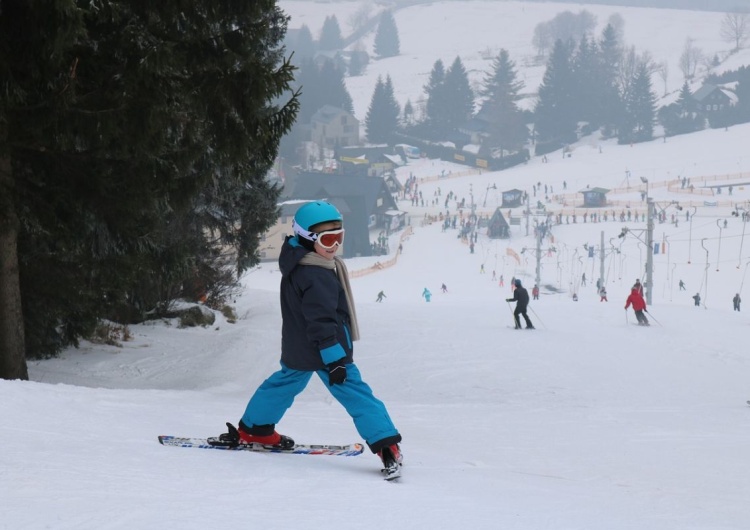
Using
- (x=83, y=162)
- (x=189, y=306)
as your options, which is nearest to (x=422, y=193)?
(x=189, y=306)

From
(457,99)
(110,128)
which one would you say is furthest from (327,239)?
(457,99)

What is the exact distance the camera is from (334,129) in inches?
5138

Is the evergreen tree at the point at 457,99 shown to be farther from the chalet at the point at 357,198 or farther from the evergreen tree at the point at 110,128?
the evergreen tree at the point at 110,128

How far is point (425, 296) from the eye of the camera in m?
41.0

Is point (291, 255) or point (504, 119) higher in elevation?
point (504, 119)

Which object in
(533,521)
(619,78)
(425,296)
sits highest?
(619,78)

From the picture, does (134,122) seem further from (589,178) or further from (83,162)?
(589,178)

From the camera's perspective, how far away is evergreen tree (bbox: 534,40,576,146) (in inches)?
4921

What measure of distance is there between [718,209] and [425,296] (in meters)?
41.9

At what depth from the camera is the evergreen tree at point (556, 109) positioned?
12500 cm

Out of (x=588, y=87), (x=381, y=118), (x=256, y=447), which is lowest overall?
(x=256, y=447)

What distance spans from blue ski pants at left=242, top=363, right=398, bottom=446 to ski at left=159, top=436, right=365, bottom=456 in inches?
5.6

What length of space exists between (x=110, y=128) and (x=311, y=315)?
339cm

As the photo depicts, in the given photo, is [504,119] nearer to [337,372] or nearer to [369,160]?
[369,160]
